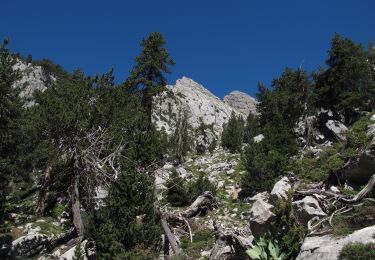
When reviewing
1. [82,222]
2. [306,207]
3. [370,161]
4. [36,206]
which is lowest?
[306,207]

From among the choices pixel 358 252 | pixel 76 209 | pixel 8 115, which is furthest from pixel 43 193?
pixel 358 252

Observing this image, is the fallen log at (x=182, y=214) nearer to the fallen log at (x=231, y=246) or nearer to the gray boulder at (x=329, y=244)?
the fallen log at (x=231, y=246)

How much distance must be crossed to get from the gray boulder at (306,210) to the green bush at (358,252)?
3.06 metres

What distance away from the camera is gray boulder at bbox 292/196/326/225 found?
495 inches

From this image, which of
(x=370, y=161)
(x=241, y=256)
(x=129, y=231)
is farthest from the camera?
(x=129, y=231)

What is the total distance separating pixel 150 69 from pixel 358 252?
2575 cm

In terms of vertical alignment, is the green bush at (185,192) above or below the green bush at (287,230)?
above

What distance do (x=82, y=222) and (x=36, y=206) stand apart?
6402 millimetres

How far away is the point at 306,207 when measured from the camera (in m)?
12.8

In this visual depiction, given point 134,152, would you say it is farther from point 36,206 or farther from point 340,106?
point 340,106

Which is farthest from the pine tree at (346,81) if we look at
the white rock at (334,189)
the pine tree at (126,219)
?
the pine tree at (126,219)

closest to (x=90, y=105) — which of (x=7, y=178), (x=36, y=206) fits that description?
(x=7, y=178)

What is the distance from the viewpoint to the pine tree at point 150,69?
31.4 metres

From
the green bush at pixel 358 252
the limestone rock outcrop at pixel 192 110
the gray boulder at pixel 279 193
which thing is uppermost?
the limestone rock outcrop at pixel 192 110
